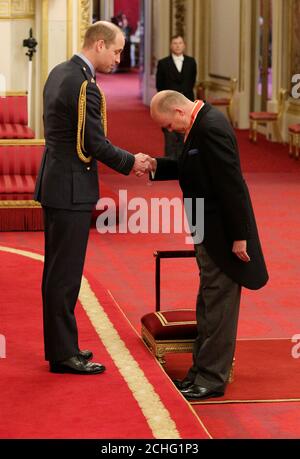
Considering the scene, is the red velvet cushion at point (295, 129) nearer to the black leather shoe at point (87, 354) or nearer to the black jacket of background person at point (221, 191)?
the black jacket of background person at point (221, 191)

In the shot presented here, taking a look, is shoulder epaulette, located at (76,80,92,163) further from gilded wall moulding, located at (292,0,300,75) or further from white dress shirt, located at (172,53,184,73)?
gilded wall moulding, located at (292,0,300,75)

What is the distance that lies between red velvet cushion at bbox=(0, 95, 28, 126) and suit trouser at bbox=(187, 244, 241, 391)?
7066 millimetres

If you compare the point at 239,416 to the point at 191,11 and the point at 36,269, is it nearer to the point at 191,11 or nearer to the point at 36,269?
the point at 36,269

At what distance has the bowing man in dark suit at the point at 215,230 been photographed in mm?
5426

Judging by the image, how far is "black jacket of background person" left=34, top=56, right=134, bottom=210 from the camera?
531 cm

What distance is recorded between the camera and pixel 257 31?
1906cm

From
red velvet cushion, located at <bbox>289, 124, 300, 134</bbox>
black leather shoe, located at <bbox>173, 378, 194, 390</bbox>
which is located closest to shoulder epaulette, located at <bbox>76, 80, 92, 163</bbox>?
black leather shoe, located at <bbox>173, 378, 194, 390</bbox>

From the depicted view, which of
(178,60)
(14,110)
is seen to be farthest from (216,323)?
(178,60)

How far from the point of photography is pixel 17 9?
550 inches

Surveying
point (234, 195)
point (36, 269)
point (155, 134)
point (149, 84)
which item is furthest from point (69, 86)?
point (149, 84)

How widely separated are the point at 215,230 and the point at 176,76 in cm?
856

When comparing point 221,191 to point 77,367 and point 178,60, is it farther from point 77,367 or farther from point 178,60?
point 178,60

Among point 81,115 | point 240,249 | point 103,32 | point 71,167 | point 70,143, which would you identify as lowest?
point 240,249

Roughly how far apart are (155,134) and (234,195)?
13.0 metres
